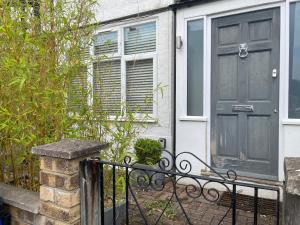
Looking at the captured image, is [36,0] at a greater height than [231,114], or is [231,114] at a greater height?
[36,0]

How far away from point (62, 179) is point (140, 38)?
3.44 m

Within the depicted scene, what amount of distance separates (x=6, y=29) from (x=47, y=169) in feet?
3.34

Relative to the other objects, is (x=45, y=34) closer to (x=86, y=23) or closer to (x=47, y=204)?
(x=86, y=23)

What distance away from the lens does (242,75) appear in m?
3.65

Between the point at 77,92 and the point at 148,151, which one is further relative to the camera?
the point at 148,151

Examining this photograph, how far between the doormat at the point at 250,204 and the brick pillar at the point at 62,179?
7.42 feet

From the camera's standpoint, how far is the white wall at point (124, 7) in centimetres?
431

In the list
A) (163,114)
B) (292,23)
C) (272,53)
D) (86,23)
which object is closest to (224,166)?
(163,114)

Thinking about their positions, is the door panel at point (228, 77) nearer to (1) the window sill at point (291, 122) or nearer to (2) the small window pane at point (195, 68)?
(2) the small window pane at point (195, 68)

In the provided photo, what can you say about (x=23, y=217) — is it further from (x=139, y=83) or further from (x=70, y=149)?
(x=139, y=83)

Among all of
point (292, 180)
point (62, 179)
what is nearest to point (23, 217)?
point (62, 179)

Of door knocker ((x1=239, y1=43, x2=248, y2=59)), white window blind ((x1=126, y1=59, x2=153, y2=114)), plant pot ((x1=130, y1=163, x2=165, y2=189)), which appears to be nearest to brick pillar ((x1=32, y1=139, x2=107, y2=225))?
plant pot ((x1=130, y1=163, x2=165, y2=189))

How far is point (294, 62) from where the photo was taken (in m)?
3.26

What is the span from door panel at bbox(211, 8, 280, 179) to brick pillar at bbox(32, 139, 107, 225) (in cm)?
254
